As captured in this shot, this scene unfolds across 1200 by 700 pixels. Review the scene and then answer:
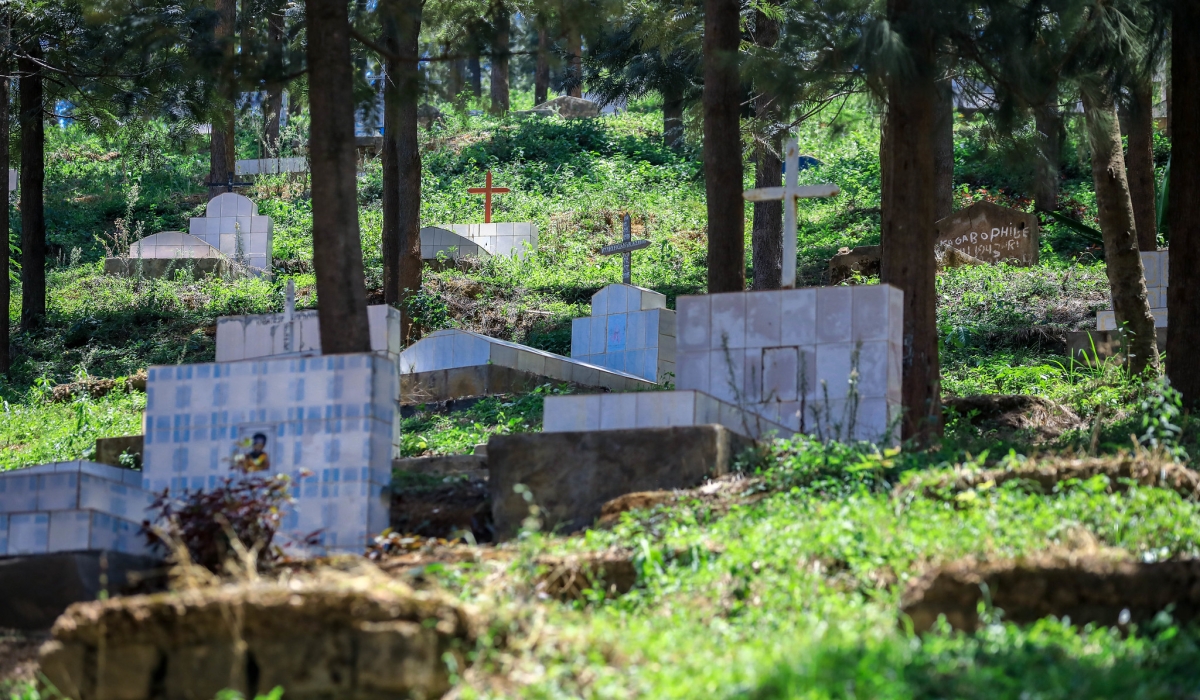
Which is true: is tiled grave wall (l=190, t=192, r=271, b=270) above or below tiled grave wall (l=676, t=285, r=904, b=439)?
above

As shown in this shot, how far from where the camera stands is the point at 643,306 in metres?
15.8

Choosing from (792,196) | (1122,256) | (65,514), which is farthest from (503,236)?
(65,514)

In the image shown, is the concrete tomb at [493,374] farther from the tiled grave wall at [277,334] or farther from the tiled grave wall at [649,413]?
the tiled grave wall at [649,413]

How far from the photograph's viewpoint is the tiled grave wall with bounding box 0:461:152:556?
7.75 m

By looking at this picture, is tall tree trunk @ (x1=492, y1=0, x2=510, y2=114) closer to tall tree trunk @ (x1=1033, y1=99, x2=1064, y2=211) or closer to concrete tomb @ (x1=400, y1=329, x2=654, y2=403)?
concrete tomb @ (x1=400, y1=329, x2=654, y2=403)

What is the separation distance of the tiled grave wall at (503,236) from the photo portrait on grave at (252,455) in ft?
45.6

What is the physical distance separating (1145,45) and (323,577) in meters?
9.82

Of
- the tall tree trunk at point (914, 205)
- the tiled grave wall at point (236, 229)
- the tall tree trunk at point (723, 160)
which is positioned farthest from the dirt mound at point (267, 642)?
the tiled grave wall at point (236, 229)

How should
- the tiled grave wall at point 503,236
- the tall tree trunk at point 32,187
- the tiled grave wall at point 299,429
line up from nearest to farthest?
1. the tiled grave wall at point 299,429
2. the tall tree trunk at point 32,187
3. the tiled grave wall at point 503,236

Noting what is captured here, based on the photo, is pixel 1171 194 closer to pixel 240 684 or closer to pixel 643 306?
pixel 643 306

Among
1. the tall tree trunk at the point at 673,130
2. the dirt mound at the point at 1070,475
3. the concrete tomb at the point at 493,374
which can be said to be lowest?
Result: the dirt mound at the point at 1070,475

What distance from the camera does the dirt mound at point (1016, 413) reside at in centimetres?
1159

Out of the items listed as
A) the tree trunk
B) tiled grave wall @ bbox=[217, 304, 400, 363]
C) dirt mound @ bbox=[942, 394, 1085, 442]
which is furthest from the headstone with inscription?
the tree trunk

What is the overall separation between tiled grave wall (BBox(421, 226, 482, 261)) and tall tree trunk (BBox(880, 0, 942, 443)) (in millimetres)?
10878
